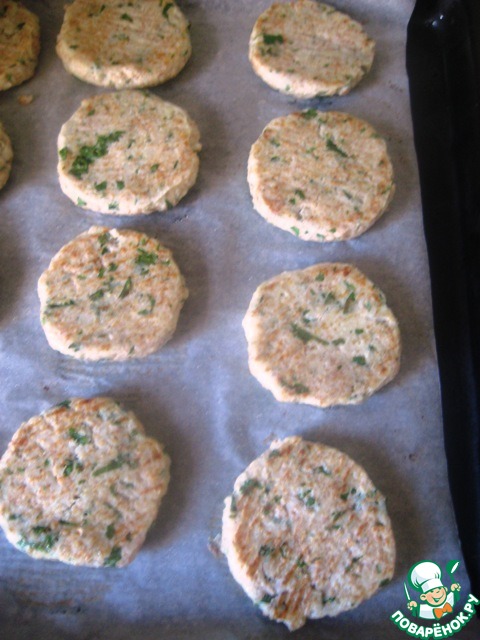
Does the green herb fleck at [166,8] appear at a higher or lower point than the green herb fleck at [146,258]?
higher

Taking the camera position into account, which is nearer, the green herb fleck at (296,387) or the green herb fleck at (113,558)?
the green herb fleck at (113,558)

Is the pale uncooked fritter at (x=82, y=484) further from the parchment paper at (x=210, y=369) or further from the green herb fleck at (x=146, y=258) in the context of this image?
the green herb fleck at (x=146, y=258)

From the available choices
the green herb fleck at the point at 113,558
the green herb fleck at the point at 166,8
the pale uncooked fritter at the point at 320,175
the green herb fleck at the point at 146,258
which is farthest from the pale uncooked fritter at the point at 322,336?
the green herb fleck at the point at 166,8

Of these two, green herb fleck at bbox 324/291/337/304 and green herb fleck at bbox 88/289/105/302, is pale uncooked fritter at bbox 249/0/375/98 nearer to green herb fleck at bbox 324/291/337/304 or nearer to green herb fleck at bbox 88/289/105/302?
green herb fleck at bbox 324/291/337/304

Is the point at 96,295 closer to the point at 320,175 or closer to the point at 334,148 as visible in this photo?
the point at 320,175

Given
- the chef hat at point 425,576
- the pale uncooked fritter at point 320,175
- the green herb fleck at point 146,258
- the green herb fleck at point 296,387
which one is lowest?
the chef hat at point 425,576

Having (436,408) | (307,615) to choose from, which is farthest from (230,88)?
(307,615)
